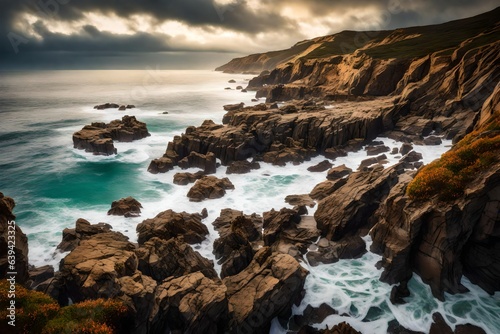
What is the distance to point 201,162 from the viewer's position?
4891cm

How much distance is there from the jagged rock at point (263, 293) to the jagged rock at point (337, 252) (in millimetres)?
4650

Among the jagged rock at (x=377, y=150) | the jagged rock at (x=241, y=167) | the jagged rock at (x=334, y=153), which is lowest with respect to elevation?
the jagged rock at (x=241, y=167)

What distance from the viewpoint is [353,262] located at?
82.4 feet

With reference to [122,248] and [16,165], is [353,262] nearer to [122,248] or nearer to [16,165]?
[122,248]

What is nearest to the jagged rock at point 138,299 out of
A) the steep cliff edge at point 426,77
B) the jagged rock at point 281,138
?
the jagged rock at point 281,138

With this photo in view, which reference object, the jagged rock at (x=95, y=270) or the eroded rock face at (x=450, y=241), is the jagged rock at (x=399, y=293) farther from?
the jagged rock at (x=95, y=270)

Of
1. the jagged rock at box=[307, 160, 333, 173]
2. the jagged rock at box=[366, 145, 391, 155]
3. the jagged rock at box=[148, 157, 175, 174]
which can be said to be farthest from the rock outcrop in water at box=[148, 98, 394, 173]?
the jagged rock at box=[366, 145, 391, 155]

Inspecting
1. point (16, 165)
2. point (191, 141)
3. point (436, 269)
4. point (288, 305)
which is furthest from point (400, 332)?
point (16, 165)

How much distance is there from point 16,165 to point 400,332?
220 ft

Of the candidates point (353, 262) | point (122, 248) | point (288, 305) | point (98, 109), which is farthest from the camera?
point (98, 109)

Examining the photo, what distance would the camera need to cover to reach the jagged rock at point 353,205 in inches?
1077

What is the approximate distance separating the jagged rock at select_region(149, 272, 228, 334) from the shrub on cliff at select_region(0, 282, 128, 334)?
2030 millimetres

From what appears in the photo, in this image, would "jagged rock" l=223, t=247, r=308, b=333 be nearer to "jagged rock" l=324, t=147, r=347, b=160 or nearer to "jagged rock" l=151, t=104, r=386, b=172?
"jagged rock" l=151, t=104, r=386, b=172

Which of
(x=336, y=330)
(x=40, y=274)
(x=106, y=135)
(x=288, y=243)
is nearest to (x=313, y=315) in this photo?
(x=336, y=330)
